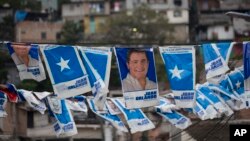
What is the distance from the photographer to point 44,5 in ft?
192

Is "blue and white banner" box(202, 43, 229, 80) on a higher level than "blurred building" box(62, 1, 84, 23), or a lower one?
lower

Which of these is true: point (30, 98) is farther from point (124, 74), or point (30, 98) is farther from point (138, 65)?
point (138, 65)

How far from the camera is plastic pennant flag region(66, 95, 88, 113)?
49.7ft

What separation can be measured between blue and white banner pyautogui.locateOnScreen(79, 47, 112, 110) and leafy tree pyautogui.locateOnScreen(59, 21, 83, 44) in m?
37.0

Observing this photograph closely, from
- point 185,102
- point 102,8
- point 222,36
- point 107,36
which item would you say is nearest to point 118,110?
point 185,102

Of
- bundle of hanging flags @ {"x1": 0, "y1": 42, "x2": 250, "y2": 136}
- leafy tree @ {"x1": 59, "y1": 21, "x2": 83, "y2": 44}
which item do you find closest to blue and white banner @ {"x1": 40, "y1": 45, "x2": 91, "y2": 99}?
→ bundle of hanging flags @ {"x1": 0, "y1": 42, "x2": 250, "y2": 136}

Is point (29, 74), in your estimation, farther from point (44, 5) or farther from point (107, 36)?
point (44, 5)

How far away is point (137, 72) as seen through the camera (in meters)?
12.7

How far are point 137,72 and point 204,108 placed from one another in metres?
2.67

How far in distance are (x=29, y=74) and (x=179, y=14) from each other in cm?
4567

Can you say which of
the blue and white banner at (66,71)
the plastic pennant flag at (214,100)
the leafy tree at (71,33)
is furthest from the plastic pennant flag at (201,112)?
the leafy tree at (71,33)

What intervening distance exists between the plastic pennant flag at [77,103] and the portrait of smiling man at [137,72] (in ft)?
9.14

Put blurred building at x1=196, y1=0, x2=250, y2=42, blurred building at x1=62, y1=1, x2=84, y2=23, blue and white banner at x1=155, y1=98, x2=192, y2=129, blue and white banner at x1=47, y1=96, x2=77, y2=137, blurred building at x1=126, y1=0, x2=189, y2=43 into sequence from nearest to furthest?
blue and white banner at x1=47, y1=96, x2=77, y2=137 → blue and white banner at x1=155, y1=98, x2=192, y2=129 → blurred building at x1=196, y1=0, x2=250, y2=42 → blurred building at x1=126, y1=0, x2=189, y2=43 → blurred building at x1=62, y1=1, x2=84, y2=23

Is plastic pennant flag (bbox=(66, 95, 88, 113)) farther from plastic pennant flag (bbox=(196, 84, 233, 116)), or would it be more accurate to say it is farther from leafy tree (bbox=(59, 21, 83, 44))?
leafy tree (bbox=(59, 21, 83, 44))
